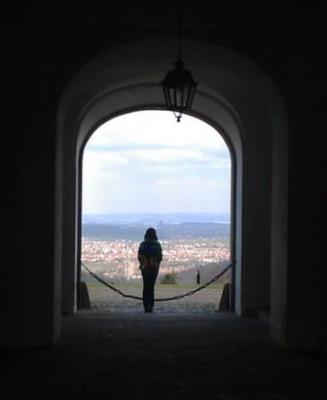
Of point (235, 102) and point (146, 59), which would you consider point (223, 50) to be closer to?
point (146, 59)

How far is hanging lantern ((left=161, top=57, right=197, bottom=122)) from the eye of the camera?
8227mm

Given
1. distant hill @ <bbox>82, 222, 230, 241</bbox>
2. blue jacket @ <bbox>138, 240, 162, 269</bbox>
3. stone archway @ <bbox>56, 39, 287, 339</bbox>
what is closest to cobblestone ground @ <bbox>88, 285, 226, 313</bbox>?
blue jacket @ <bbox>138, 240, 162, 269</bbox>

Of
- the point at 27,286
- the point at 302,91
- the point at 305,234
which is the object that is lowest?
the point at 27,286

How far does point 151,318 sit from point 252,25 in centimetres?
491

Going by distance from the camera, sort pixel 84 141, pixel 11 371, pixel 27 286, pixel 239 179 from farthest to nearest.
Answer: pixel 84 141, pixel 239 179, pixel 27 286, pixel 11 371

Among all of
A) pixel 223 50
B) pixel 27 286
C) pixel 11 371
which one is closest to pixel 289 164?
pixel 223 50

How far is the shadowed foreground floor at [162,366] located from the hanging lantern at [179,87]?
2526mm

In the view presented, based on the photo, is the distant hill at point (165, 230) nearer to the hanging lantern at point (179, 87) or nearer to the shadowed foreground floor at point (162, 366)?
the shadowed foreground floor at point (162, 366)

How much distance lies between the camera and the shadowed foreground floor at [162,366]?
6605 mm

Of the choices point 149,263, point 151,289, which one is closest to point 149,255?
point 149,263

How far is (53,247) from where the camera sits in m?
8.48

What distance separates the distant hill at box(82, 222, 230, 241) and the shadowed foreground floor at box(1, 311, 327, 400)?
41.8 ft

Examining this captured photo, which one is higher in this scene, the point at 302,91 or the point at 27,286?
the point at 302,91

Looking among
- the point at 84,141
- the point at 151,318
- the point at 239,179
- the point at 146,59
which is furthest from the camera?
the point at 84,141
